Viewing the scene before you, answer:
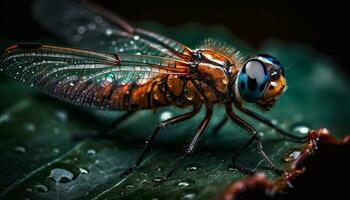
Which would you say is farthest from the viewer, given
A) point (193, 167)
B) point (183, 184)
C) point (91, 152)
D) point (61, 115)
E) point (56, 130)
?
point (61, 115)

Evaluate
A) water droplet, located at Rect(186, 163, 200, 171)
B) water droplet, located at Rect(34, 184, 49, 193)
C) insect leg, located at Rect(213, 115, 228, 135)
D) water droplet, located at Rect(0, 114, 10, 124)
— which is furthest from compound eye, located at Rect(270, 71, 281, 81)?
water droplet, located at Rect(0, 114, 10, 124)

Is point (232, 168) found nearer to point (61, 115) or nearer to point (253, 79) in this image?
point (253, 79)

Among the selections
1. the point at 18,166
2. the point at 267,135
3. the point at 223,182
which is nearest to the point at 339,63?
the point at 267,135

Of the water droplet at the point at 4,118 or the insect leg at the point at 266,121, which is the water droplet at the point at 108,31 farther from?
the insect leg at the point at 266,121

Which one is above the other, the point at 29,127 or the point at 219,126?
the point at 29,127

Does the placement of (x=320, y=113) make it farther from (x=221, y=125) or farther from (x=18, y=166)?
(x=18, y=166)

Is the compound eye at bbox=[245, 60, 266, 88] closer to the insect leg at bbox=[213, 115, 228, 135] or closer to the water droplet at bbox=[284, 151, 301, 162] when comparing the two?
the water droplet at bbox=[284, 151, 301, 162]

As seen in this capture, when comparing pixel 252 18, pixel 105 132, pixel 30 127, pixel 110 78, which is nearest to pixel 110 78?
pixel 110 78
